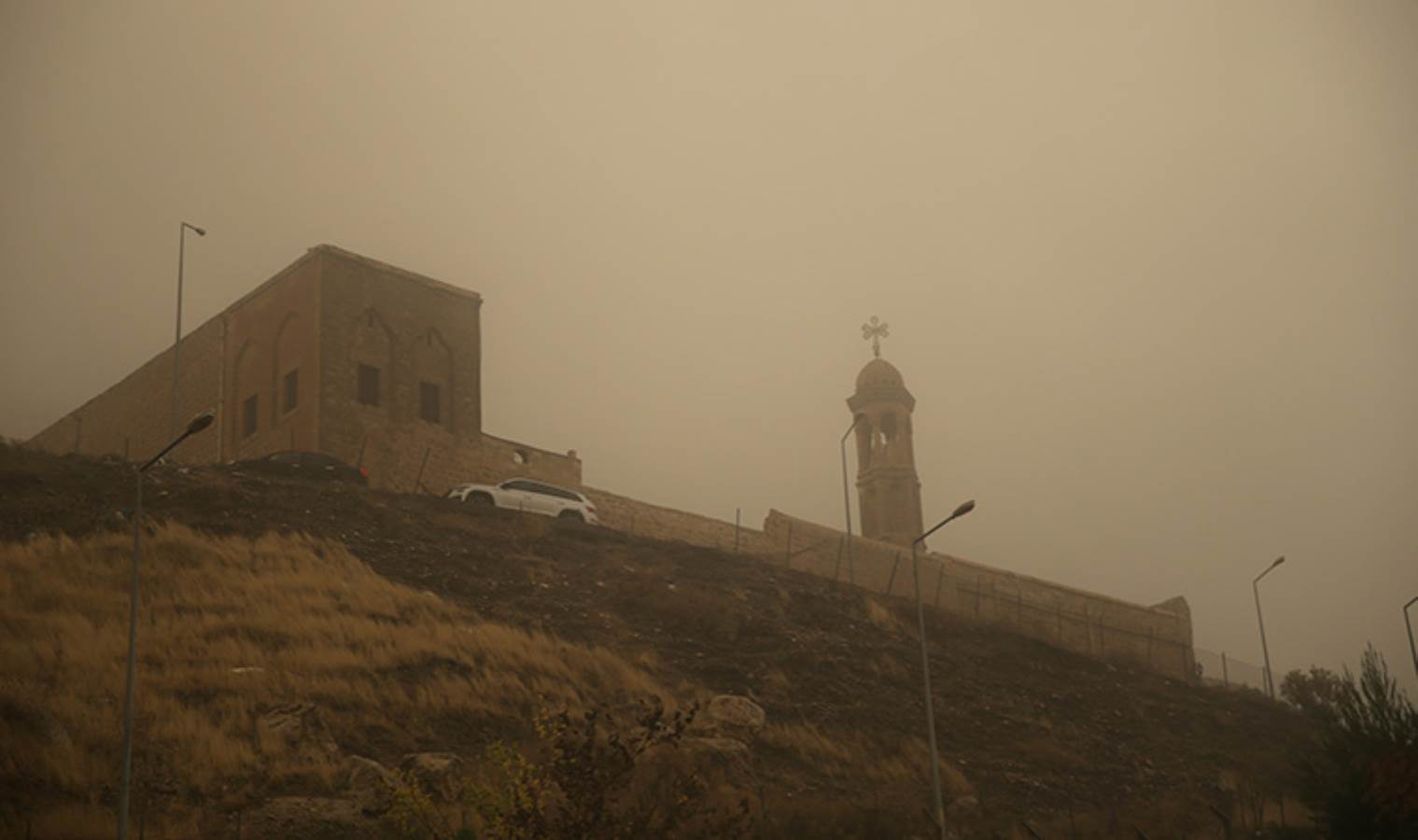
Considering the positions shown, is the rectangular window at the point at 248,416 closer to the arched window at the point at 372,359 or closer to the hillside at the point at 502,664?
the arched window at the point at 372,359

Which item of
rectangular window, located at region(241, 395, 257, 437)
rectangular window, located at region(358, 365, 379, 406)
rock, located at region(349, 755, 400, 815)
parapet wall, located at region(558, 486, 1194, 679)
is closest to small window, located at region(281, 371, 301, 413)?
rectangular window, located at region(241, 395, 257, 437)

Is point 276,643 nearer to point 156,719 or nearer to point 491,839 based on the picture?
point 156,719

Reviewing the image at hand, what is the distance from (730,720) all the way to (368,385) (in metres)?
20.8

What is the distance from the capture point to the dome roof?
206 feet

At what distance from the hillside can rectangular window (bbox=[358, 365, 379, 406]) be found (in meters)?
5.16

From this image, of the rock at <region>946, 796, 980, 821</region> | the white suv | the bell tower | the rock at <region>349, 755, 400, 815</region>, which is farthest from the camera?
the bell tower

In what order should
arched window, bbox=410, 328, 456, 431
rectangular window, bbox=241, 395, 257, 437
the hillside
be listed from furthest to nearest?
arched window, bbox=410, 328, 456, 431
rectangular window, bbox=241, 395, 257, 437
the hillside

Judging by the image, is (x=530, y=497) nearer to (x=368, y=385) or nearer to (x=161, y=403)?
(x=368, y=385)

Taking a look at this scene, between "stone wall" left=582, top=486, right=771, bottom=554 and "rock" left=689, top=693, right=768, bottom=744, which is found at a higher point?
"stone wall" left=582, top=486, right=771, bottom=554

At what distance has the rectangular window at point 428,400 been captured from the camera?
4675 cm

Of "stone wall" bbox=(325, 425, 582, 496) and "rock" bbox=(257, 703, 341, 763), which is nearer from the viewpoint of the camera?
"rock" bbox=(257, 703, 341, 763)

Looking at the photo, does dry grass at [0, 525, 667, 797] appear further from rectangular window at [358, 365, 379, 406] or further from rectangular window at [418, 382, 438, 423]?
rectangular window at [418, 382, 438, 423]

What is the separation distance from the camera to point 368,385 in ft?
149

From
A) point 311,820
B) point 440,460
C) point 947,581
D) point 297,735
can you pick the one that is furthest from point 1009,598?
point 311,820
